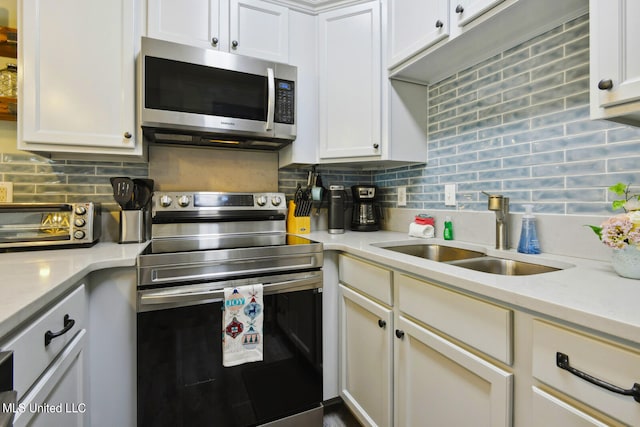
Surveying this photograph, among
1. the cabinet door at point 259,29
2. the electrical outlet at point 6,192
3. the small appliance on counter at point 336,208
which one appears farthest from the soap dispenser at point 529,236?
the electrical outlet at point 6,192

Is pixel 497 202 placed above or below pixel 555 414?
above

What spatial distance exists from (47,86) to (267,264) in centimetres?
127

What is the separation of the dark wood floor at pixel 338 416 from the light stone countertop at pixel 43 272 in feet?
4.08

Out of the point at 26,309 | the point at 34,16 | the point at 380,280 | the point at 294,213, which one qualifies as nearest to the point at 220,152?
the point at 294,213

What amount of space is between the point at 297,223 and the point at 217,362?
0.94 meters

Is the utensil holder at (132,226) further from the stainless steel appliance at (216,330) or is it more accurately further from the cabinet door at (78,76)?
the cabinet door at (78,76)

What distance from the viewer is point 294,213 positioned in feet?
6.46

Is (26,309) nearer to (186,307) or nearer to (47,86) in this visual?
(186,307)

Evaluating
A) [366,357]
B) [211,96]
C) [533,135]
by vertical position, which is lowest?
[366,357]

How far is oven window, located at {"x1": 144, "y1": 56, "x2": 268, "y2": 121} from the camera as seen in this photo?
1445 millimetres

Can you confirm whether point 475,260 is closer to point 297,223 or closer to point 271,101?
point 297,223

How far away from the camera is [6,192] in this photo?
151cm

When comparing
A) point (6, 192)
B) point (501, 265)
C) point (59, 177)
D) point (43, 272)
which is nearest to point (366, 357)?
point (501, 265)

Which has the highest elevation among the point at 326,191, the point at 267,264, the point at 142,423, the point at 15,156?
the point at 15,156
